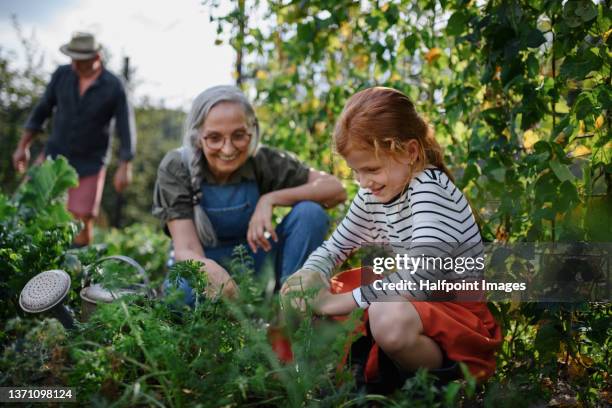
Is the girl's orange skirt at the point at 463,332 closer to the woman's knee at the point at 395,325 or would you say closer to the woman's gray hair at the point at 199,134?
the woman's knee at the point at 395,325

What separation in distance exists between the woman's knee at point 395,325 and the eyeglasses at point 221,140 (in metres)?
1.16

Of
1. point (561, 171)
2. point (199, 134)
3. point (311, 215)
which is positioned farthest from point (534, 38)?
point (199, 134)

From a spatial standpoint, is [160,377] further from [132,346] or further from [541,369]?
[541,369]

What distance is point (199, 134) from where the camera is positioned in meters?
2.50

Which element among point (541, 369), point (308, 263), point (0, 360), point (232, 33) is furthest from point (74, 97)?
point (541, 369)

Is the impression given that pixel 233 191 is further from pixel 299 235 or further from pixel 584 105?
pixel 584 105

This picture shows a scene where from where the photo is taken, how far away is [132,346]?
4.45 ft

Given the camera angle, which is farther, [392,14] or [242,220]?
[242,220]

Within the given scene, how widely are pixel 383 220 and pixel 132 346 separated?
3.02 feet

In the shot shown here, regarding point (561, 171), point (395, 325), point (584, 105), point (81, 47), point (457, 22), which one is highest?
point (81, 47)

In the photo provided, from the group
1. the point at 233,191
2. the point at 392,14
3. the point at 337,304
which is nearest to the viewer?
the point at 337,304

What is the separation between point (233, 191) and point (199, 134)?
329 millimetres

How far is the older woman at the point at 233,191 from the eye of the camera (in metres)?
2.44

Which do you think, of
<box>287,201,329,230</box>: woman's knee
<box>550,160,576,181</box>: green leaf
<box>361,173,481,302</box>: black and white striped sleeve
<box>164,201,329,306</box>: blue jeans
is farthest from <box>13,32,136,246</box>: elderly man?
<box>550,160,576,181</box>: green leaf
